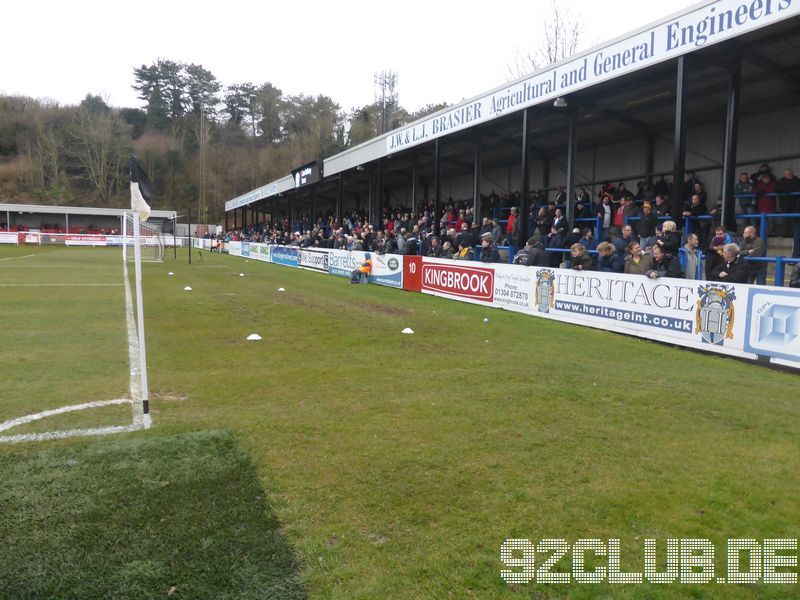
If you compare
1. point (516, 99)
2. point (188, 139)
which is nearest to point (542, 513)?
point (516, 99)

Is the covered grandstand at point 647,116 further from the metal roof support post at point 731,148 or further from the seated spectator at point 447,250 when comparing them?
the seated spectator at point 447,250

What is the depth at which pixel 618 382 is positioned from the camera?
23.7ft

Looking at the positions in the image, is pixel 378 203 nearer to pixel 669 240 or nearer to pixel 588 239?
pixel 588 239

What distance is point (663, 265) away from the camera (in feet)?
35.3

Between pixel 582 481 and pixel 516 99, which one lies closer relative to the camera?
pixel 582 481

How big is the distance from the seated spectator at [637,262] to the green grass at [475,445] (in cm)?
193

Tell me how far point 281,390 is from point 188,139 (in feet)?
311

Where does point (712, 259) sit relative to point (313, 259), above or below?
above

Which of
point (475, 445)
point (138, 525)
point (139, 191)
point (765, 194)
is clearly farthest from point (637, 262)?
point (138, 525)

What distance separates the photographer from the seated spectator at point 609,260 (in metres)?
12.1

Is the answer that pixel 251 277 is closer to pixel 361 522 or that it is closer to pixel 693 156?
pixel 693 156

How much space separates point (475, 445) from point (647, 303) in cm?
732

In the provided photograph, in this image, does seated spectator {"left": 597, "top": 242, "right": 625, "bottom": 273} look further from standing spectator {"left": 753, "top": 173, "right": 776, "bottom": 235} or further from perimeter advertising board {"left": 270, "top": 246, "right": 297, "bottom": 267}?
perimeter advertising board {"left": 270, "top": 246, "right": 297, "bottom": 267}

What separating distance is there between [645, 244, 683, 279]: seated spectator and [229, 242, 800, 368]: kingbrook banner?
17 centimetres
